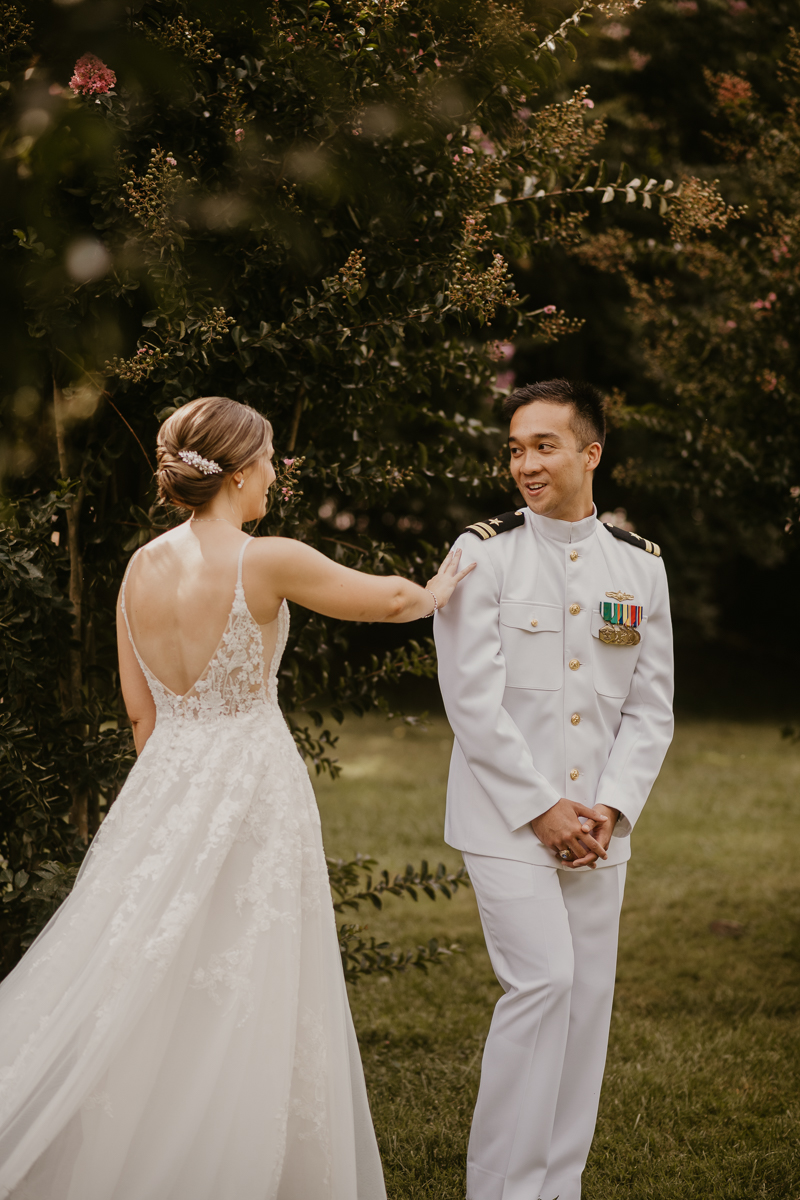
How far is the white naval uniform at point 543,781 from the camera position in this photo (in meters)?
2.78

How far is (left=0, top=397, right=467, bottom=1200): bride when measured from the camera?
2.41 m

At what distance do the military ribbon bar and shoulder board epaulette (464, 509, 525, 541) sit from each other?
1.14 feet

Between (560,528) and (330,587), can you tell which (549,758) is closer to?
(560,528)

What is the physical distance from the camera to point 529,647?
301 centimetres

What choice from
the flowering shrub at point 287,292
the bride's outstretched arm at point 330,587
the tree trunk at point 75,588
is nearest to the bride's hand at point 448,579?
the bride's outstretched arm at point 330,587

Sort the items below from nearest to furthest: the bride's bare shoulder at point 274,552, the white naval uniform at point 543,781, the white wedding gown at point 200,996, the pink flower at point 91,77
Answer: the pink flower at point 91,77 → the white wedding gown at point 200,996 → the bride's bare shoulder at point 274,552 → the white naval uniform at point 543,781

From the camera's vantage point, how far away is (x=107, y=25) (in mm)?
1760

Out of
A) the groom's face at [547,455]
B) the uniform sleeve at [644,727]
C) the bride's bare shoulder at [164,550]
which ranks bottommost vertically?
the uniform sleeve at [644,727]

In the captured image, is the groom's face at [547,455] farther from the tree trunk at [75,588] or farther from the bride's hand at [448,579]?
the tree trunk at [75,588]

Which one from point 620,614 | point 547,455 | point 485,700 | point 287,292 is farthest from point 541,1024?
point 287,292

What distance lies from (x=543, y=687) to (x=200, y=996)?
1.22 m

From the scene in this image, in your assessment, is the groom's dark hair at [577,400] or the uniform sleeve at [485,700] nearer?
the uniform sleeve at [485,700]

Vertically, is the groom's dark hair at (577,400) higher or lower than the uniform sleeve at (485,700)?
higher

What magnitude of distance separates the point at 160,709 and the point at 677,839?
6141mm
